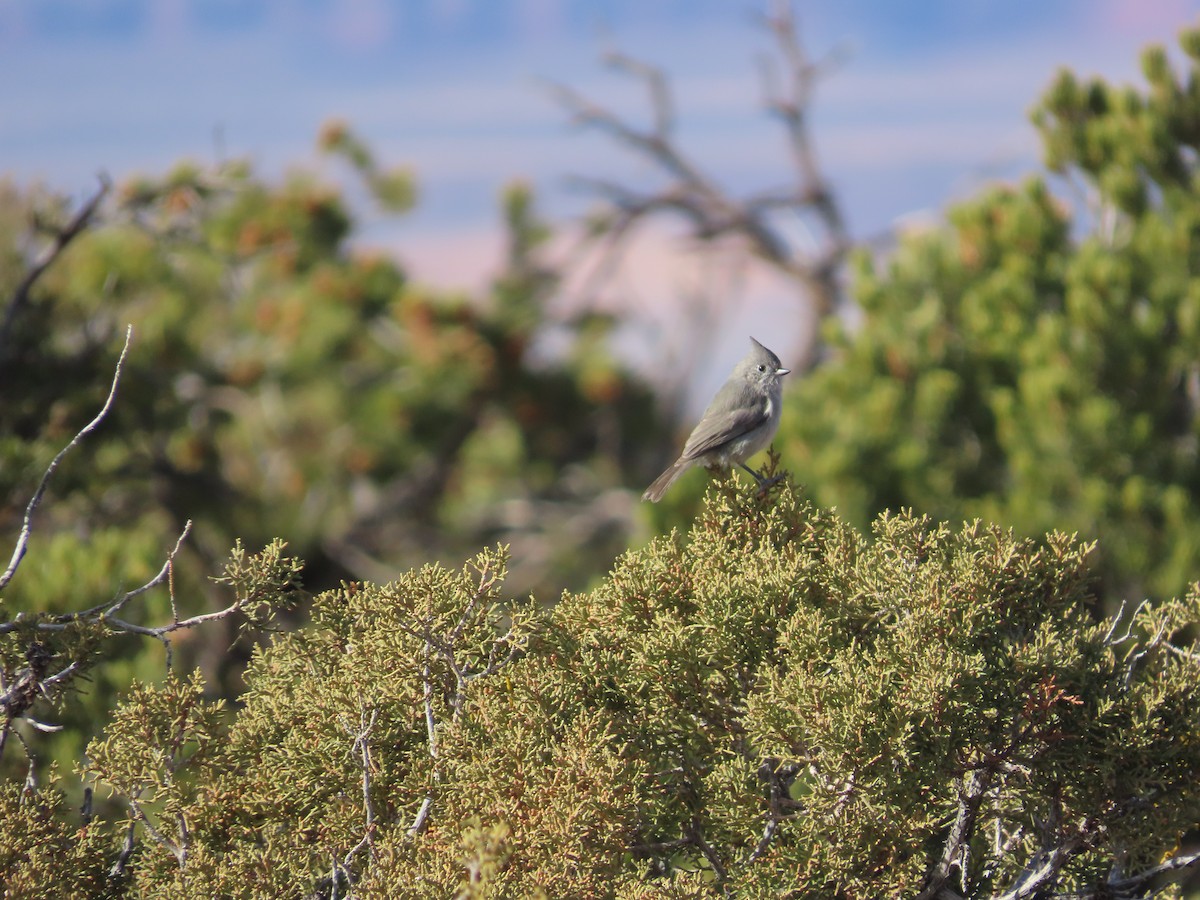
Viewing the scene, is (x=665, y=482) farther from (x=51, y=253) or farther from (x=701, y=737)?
(x=51, y=253)

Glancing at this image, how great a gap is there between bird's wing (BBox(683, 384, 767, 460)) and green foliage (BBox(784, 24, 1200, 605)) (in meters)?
4.10

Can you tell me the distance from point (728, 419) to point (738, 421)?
5 cm

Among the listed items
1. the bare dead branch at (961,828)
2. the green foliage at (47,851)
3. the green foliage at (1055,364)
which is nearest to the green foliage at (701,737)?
the bare dead branch at (961,828)

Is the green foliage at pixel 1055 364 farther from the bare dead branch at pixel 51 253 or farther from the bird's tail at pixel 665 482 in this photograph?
the bare dead branch at pixel 51 253

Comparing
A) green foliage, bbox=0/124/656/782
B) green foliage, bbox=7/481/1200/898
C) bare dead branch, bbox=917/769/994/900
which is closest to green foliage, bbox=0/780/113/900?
green foliage, bbox=7/481/1200/898

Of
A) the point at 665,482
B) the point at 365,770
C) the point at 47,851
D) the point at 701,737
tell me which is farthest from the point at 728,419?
the point at 47,851

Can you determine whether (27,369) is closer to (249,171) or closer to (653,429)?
(249,171)

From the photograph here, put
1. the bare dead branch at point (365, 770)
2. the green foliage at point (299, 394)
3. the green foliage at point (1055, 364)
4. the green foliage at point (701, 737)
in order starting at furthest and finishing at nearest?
the green foliage at point (1055, 364) < the green foliage at point (299, 394) < the bare dead branch at point (365, 770) < the green foliage at point (701, 737)

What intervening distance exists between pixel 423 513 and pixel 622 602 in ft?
48.6

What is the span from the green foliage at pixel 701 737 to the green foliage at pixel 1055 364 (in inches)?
250

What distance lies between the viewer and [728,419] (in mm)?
5797

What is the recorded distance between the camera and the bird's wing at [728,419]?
5.74 metres

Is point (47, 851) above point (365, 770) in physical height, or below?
below

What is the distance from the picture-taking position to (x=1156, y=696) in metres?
3.24
